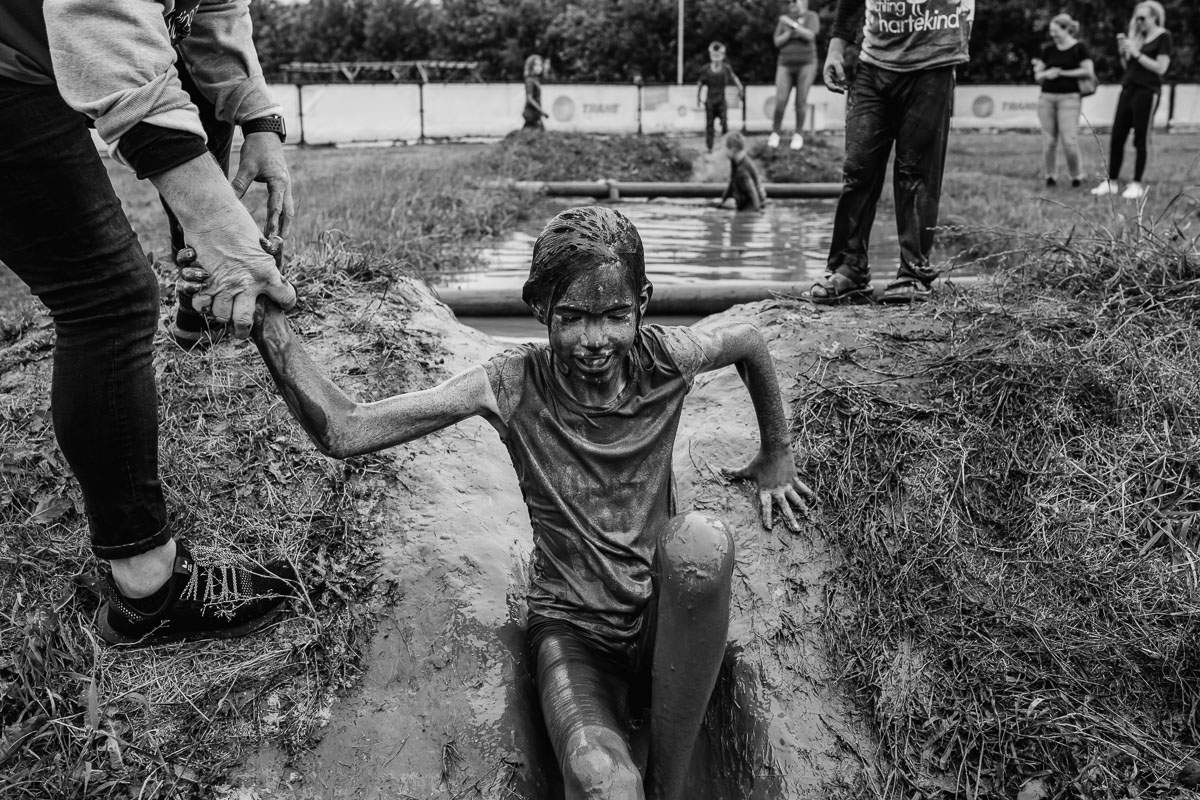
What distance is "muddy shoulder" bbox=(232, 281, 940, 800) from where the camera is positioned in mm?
2660

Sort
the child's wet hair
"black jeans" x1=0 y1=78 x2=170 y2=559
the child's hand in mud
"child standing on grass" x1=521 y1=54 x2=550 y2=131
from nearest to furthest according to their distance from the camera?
"black jeans" x1=0 y1=78 x2=170 y2=559 → the child's wet hair → the child's hand in mud → "child standing on grass" x1=521 y1=54 x2=550 y2=131

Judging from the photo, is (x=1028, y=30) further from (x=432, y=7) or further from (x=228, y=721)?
(x=228, y=721)

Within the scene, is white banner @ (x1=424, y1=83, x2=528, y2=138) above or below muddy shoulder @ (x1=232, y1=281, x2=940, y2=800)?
above

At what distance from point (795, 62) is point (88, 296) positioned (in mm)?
13573

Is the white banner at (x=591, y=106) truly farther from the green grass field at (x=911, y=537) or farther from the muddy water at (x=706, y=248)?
the green grass field at (x=911, y=537)

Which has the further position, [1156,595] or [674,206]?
[674,206]

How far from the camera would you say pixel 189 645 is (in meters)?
2.90

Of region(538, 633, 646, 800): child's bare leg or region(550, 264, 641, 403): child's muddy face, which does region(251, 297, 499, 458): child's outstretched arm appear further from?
region(538, 633, 646, 800): child's bare leg

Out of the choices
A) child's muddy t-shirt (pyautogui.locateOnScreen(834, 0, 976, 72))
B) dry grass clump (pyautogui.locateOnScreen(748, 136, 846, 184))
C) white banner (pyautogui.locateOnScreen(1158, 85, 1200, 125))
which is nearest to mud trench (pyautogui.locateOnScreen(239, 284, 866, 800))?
child's muddy t-shirt (pyautogui.locateOnScreen(834, 0, 976, 72))

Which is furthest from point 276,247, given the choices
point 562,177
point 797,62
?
point 797,62

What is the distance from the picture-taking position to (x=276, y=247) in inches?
92.7

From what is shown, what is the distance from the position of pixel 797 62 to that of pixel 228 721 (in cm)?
1366

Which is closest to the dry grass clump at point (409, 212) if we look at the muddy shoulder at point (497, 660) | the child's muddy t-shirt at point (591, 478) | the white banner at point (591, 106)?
the muddy shoulder at point (497, 660)

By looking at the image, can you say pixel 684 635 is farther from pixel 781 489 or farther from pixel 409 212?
pixel 409 212
